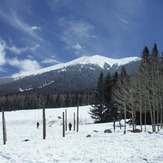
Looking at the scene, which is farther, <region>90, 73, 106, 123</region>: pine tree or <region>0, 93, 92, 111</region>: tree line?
<region>0, 93, 92, 111</region>: tree line

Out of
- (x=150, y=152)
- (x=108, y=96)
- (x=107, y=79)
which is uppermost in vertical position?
(x=107, y=79)

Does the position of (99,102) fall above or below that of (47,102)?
above

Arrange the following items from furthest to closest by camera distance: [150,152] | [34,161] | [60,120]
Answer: [60,120] < [150,152] < [34,161]

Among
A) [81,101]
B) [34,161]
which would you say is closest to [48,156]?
[34,161]

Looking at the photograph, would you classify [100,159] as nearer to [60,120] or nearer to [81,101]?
[60,120]

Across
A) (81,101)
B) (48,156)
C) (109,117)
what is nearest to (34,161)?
(48,156)

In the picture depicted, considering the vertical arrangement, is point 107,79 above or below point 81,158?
above

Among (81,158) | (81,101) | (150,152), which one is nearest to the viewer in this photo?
(81,158)

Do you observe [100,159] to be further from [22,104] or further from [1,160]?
[22,104]

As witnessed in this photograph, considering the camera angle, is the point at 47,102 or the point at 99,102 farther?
the point at 47,102

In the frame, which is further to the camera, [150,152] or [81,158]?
[150,152]

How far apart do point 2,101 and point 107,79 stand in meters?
128

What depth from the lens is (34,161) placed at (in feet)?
34.8

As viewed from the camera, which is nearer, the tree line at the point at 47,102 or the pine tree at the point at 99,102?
the pine tree at the point at 99,102
